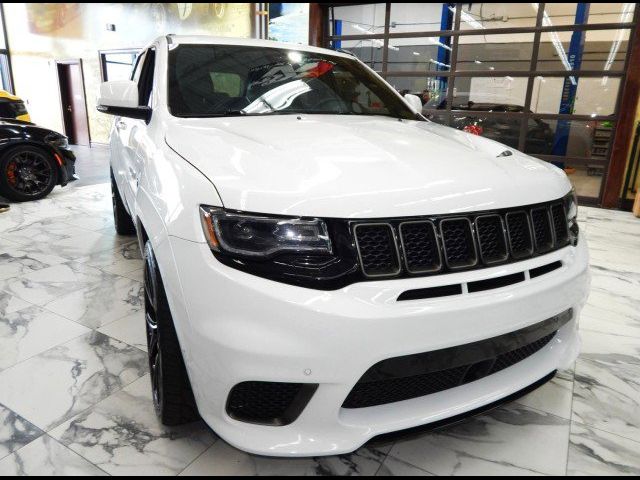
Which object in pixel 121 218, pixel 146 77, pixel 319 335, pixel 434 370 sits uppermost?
pixel 146 77

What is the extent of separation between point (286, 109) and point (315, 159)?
849 millimetres

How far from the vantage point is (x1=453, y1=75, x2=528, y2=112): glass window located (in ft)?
22.3

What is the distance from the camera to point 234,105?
207 centimetres

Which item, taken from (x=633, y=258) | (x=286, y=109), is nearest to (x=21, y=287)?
(x=286, y=109)

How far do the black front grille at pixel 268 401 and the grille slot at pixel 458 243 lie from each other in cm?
53

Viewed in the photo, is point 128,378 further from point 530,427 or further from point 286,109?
point 530,427

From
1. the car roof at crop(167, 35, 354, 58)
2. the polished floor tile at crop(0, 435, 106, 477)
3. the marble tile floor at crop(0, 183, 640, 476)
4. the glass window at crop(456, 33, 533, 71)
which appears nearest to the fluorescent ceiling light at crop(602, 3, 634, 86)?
the glass window at crop(456, 33, 533, 71)

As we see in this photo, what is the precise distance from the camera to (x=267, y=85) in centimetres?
222

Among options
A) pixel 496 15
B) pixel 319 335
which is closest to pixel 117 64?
pixel 496 15

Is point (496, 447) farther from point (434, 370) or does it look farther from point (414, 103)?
point (414, 103)

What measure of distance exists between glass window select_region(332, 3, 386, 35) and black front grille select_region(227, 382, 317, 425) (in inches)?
295

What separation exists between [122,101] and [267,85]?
2.19 ft

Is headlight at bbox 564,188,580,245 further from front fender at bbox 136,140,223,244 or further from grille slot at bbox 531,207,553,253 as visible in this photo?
front fender at bbox 136,140,223,244

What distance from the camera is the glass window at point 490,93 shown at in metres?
6.80
